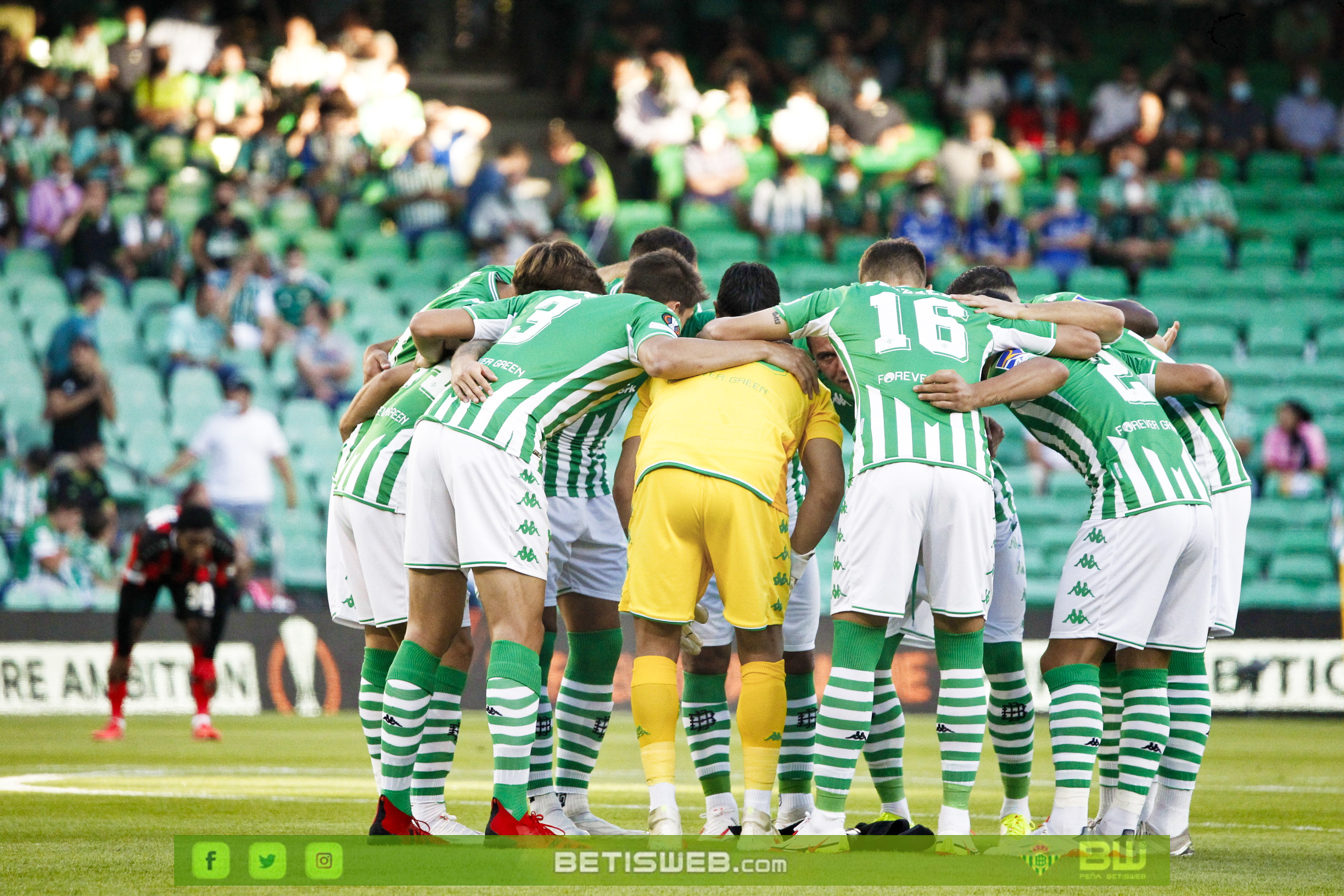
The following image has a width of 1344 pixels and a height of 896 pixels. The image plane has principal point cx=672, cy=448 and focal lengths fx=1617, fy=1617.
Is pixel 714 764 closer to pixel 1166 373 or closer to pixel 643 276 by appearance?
pixel 643 276

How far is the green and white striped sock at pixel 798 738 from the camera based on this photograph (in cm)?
668

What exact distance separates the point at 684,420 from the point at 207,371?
37.3ft

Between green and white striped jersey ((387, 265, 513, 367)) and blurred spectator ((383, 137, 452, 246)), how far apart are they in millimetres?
11383

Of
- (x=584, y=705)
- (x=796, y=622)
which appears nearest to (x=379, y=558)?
(x=584, y=705)

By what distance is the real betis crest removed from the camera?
5320 mm

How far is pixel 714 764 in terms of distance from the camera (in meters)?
6.21

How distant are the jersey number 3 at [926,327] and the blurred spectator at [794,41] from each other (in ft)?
50.4

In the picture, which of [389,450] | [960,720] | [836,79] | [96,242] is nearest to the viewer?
[960,720]

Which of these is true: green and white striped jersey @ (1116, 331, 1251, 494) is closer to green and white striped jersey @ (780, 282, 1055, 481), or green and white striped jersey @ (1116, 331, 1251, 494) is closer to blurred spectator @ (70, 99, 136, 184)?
green and white striped jersey @ (780, 282, 1055, 481)

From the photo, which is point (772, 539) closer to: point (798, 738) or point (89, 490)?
point (798, 738)

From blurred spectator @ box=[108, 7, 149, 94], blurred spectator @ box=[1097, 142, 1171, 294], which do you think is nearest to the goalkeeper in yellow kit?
blurred spectator @ box=[1097, 142, 1171, 294]

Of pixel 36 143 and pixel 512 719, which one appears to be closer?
pixel 512 719

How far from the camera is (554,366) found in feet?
19.7

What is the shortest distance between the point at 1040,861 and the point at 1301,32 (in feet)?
63.8
